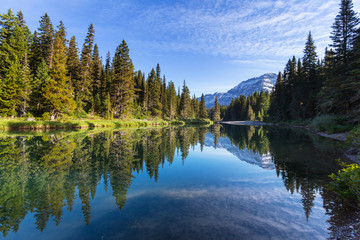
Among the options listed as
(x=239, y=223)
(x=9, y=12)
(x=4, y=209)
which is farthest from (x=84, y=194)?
(x=9, y=12)

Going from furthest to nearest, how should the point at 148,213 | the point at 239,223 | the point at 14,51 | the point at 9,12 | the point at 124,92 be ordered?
the point at 124,92 < the point at 9,12 < the point at 14,51 < the point at 148,213 < the point at 239,223

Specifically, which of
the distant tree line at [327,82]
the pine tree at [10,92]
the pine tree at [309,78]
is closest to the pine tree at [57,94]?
the pine tree at [10,92]

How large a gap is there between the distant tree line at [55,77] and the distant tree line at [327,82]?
134ft

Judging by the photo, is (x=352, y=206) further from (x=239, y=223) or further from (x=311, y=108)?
(x=311, y=108)

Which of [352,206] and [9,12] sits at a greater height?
[9,12]

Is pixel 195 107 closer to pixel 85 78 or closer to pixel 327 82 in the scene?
pixel 85 78

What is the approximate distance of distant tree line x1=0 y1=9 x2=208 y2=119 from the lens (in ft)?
108

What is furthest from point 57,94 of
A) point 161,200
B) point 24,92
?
point 161,200

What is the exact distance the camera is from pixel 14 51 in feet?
120

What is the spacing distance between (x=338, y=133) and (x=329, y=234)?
2344 centimetres

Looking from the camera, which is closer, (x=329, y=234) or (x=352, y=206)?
(x=329, y=234)

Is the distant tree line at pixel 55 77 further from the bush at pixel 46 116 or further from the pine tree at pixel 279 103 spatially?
the pine tree at pixel 279 103

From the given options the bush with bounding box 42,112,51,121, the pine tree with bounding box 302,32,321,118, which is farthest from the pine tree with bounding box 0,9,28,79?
the pine tree with bounding box 302,32,321,118

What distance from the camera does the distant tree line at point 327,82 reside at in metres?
24.1
